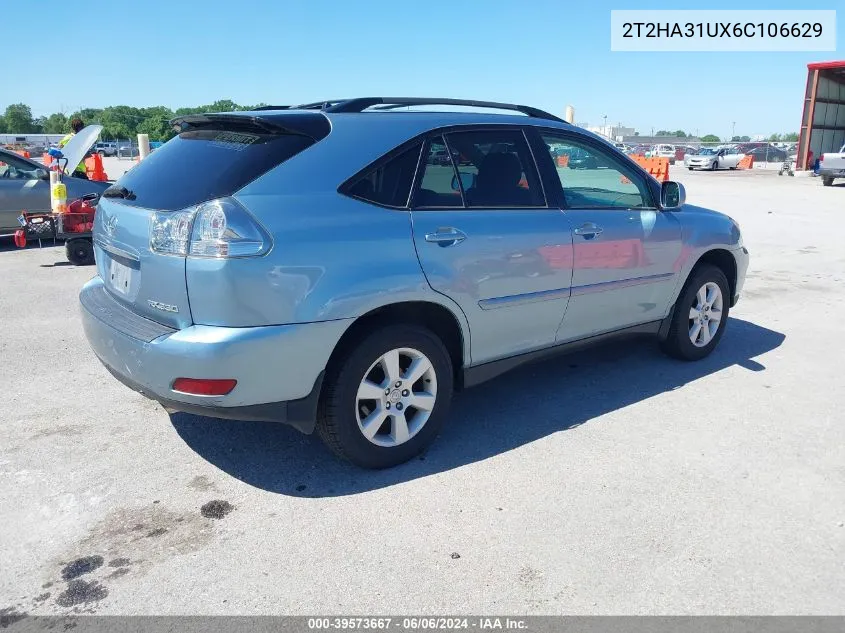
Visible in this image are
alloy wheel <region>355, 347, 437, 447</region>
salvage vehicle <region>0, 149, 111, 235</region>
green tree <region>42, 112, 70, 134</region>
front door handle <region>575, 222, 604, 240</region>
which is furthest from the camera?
green tree <region>42, 112, 70, 134</region>

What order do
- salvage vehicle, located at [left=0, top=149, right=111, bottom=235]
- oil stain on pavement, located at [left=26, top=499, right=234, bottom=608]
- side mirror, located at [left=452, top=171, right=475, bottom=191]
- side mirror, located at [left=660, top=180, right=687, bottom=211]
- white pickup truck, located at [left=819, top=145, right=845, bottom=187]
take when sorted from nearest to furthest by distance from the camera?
oil stain on pavement, located at [left=26, top=499, right=234, bottom=608]
side mirror, located at [left=452, top=171, right=475, bottom=191]
side mirror, located at [left=660, top=180, right=687, bottom=211]
salvage vehicle, located at [left=0, top=149, right=111, bottom=235]
white pickup truck, located at [left=819, top=145, right=845, bottom=187]

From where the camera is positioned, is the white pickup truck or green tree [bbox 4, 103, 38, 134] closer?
the white pickup truck

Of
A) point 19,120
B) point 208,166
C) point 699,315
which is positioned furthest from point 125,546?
point 19,120

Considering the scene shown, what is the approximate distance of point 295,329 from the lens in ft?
9.95

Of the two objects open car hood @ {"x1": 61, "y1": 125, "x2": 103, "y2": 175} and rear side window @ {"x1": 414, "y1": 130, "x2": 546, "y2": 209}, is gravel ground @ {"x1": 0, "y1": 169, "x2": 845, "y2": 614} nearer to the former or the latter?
rear side window @ {"x1": 414, "y1": 130, "x2": 546, "y2": 209}

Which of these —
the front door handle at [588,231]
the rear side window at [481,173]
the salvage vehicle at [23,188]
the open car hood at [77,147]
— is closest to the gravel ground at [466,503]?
A: the front door handle at [588,231]

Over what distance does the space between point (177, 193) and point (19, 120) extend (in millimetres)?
154152

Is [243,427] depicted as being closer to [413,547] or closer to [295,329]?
[295,329]

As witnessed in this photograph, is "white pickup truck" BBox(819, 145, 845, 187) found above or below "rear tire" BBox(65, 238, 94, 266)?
above

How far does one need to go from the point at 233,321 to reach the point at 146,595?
3.64 feet

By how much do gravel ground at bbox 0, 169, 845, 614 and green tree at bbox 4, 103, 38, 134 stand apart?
15138cm

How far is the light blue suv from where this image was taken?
296 centimetres

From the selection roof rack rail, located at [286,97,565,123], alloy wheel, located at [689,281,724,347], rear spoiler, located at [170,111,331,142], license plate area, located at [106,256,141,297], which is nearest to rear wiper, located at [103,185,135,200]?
license plate area, located at [106,256,141,297]

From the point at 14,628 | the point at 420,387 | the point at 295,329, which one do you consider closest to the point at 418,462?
the point at 420,387
